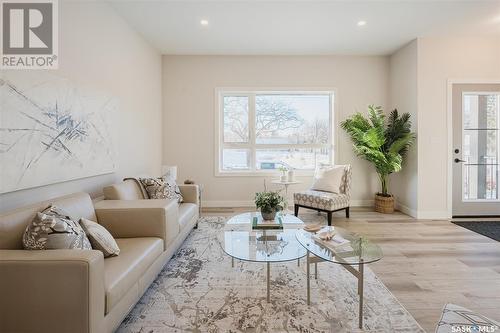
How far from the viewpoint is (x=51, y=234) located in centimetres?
146

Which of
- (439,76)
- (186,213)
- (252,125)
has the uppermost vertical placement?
(439,76)

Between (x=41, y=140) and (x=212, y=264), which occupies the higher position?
(x=41, y=140)

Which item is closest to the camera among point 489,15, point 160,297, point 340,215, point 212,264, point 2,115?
point 2,115

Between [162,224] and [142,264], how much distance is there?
0.47m

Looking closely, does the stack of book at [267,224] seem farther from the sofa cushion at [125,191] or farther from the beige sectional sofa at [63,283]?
the sofa cushion at [125,191]

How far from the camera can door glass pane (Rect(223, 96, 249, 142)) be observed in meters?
5.12

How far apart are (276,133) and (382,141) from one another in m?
1.90

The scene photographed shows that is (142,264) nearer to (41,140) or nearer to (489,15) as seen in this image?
(41,140)

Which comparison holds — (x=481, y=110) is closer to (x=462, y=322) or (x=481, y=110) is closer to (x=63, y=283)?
(x=462, y=322)

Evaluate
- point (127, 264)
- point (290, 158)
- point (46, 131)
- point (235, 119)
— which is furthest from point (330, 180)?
point (46, 131)

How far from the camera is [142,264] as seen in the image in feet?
5.98

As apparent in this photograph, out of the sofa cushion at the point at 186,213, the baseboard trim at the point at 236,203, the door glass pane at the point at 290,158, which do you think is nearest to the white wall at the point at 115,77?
the sofa cushion at the point at 186,213

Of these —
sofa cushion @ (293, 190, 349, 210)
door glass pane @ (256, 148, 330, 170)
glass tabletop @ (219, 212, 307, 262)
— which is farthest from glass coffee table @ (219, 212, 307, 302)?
door glass pane @ (256, 148, 330, 170)

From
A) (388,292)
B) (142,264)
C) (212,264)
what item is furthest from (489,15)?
(142,264)
